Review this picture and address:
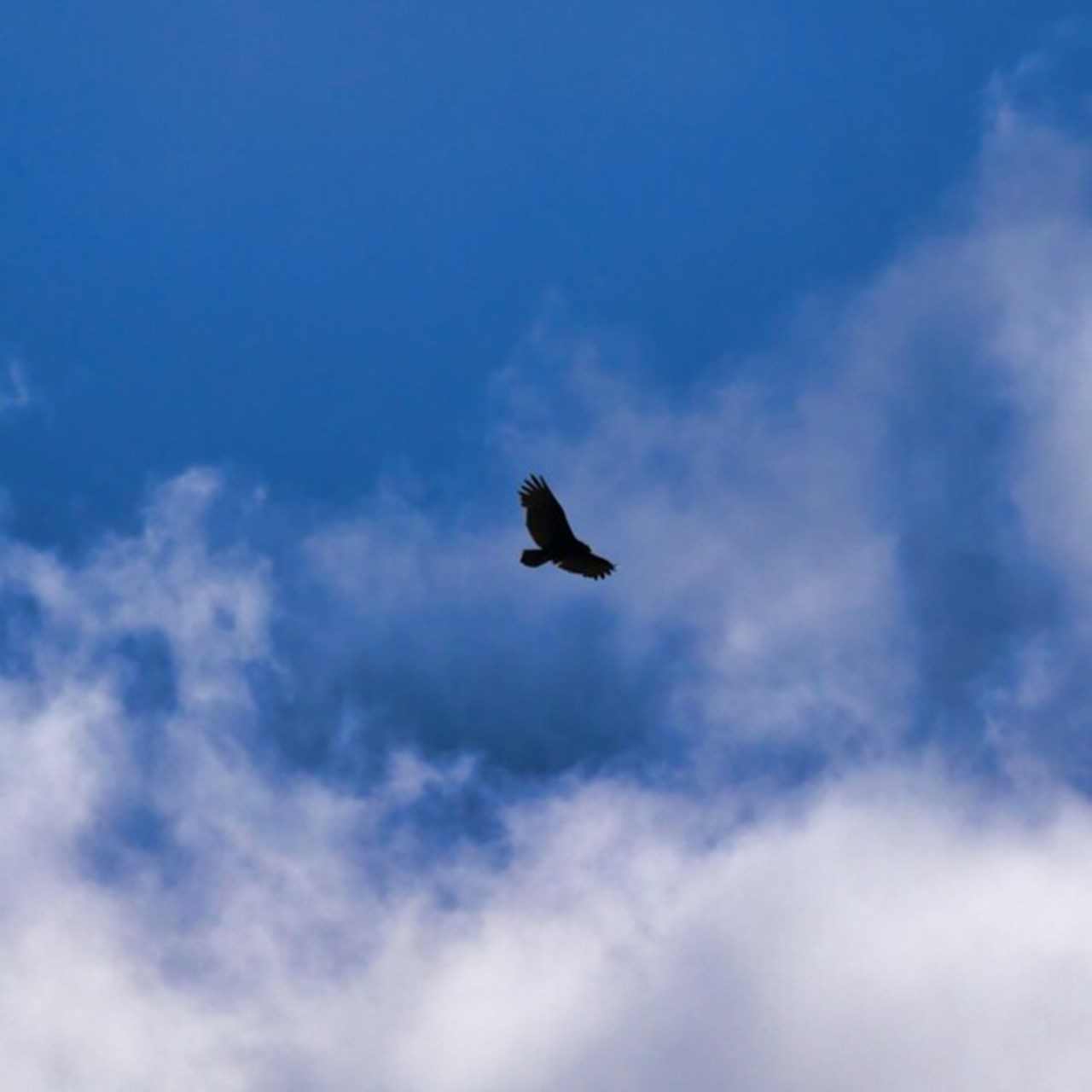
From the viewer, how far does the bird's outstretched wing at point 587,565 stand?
8800cm

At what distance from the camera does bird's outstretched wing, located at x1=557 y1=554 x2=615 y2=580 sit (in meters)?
88.0

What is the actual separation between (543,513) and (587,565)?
12.6 ft

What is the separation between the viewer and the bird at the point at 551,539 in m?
85.8

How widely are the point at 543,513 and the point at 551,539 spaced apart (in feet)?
4.90

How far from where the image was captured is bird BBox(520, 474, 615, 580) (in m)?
85.8

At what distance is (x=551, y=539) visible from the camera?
86.9m

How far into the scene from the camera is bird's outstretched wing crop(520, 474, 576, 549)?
85.7 meters

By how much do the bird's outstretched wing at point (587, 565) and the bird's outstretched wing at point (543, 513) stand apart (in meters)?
1.48

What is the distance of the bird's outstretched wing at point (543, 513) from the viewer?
85.7m

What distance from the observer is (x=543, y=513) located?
85.9m

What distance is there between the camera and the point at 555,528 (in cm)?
8638
